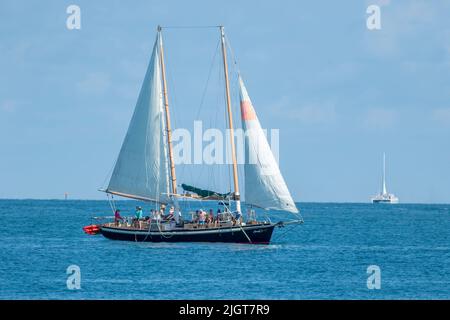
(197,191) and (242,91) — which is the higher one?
(242,91)

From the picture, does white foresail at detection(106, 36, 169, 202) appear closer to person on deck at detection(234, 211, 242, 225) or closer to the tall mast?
the tall mast

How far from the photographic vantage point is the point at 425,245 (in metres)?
89.4

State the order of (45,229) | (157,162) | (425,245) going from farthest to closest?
(45,229), (425,245), (157,162)

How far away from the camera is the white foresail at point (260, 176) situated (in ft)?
241

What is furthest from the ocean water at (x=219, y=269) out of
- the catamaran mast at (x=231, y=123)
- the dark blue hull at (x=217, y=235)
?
the catamaran mast at (x=231, y=123)

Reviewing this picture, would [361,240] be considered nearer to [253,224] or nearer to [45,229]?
[253,224]

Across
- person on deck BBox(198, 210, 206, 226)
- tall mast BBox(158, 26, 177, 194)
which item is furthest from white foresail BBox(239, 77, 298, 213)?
tall mast BBox(158, 26, 177, 194)

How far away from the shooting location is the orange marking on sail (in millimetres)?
73875

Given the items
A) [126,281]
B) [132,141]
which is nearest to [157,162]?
[132,141]

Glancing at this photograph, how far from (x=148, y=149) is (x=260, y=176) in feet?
35.5

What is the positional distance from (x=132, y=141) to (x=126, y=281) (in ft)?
85.3

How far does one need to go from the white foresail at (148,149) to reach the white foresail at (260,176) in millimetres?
8210

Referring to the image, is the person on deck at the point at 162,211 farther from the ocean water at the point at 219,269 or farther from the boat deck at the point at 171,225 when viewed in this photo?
the ocean water at the point at 219,269

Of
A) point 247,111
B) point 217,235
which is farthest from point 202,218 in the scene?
point 247,111
